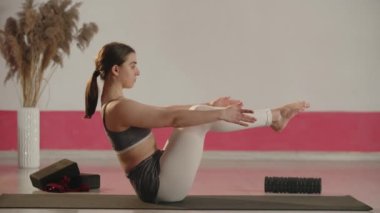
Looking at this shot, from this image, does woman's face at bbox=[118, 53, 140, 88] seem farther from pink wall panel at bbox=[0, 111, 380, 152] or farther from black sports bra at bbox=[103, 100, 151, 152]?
pink wall panel at bbox=[0, 111, 380, 152]

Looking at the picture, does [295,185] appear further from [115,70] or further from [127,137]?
[115,70]

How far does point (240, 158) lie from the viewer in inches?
297

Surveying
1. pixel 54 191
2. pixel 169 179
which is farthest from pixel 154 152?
pixel 54 191

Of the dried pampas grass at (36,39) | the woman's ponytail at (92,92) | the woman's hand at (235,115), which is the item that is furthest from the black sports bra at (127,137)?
the dried pampas grass at (36,39)

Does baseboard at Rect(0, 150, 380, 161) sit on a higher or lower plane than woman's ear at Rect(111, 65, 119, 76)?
lower

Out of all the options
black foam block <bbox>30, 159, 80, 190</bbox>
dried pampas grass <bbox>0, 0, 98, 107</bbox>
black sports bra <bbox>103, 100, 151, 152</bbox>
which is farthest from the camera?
dried pampas grass <bbox>0, 0, 98, 107</bbox>

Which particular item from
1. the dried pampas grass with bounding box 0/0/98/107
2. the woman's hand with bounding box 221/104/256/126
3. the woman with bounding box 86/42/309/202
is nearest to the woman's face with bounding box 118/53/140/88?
the woman with bounding box 86/42/309/202

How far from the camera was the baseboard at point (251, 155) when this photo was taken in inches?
296

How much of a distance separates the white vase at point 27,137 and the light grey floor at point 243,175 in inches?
4.7

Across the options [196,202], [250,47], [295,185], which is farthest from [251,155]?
[196,202]

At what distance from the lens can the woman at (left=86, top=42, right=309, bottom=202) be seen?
3818 mm

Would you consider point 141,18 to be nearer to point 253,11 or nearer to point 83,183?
point 253,11

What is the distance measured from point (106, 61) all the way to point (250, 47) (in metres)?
3.63

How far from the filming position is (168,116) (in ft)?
12.2
